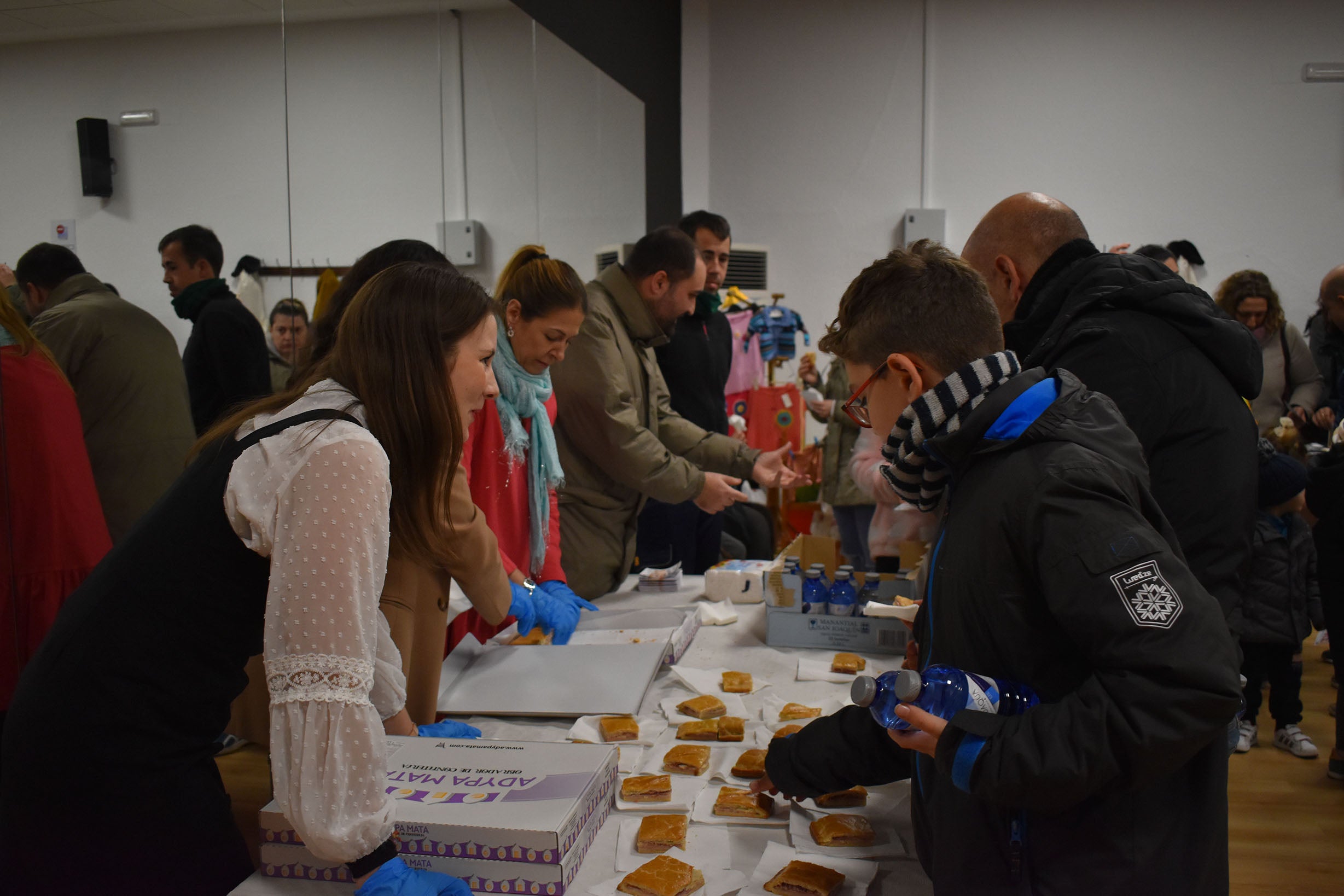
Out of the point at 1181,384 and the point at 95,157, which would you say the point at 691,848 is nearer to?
the point at 1181,384

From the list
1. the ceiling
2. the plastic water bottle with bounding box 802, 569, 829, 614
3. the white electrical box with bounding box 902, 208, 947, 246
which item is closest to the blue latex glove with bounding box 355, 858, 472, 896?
the plastic water bottle with bounding box 802, 569, 829, 614

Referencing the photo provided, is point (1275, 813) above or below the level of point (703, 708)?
below

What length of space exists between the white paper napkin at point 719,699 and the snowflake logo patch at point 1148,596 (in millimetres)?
907

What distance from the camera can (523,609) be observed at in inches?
79.0

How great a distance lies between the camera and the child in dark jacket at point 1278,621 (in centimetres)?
325

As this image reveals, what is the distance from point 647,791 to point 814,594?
83 cm

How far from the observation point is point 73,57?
1642mm

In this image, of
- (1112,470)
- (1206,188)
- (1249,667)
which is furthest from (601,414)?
(1206,188)

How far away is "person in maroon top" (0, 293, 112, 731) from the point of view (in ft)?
4.85

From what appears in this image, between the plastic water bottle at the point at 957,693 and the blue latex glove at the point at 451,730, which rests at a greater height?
the plastic water bottle at the point at 957,693

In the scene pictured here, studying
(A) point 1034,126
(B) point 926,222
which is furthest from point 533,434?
(A) point 1034,126

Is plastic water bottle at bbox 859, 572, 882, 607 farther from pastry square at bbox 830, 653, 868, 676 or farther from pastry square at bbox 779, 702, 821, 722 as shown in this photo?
pastry square at bbox 779, 702, 821, 722

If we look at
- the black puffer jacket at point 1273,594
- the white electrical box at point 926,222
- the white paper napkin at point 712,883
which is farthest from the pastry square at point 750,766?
the white electrical box at point 926,222

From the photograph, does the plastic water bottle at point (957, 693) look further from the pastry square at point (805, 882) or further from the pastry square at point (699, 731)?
the pastry square at point (699, 731)
